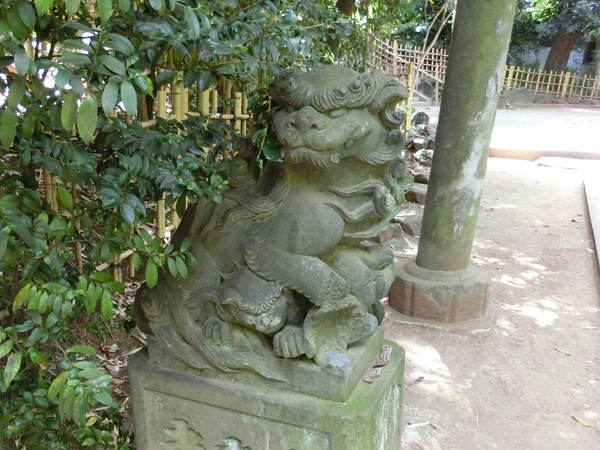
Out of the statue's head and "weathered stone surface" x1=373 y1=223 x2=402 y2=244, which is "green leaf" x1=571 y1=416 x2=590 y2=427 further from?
"weathered stone surface" x1=373 y1=223 x2=402 y2=244

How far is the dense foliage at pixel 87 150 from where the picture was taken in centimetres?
107

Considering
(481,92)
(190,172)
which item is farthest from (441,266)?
(190,172)

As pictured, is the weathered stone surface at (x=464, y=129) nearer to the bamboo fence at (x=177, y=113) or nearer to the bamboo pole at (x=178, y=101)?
the bamboo fence at (x=177, y=113)

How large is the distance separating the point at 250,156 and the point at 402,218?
145 inches

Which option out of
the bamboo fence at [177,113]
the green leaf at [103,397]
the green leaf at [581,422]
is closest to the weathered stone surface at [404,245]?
the bamboo fence at [177,113]

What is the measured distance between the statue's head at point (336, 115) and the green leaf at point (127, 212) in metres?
0.44

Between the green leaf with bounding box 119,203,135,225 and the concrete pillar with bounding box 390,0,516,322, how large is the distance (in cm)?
225

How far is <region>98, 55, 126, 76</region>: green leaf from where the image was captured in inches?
42.1

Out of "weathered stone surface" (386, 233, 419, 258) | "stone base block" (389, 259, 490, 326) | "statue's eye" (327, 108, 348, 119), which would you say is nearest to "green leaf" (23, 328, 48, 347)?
"statue's eye" (327, 108, 348, 119)

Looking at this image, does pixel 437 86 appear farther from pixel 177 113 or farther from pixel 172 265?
pixel 172 265

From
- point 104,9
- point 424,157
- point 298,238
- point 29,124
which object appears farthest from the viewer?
point 424,157

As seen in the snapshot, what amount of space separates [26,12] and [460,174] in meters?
2.56

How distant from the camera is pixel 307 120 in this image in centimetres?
142

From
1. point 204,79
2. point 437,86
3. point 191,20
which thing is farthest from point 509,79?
point 191,20
